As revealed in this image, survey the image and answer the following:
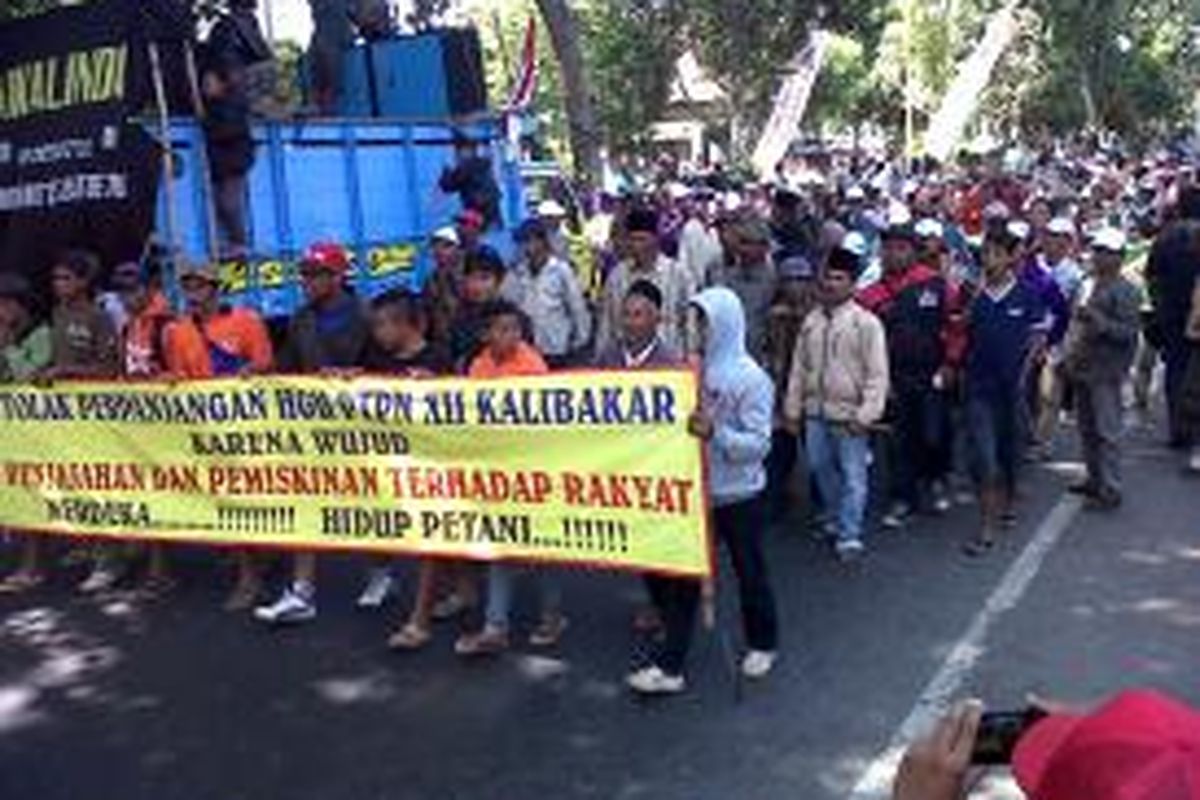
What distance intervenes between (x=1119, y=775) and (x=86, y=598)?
26.2 feet

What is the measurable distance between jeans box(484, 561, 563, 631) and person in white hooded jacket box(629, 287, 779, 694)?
0.79 meters

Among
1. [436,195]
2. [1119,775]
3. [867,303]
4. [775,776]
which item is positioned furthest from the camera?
[436,195]

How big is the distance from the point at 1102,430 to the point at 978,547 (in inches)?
55.4

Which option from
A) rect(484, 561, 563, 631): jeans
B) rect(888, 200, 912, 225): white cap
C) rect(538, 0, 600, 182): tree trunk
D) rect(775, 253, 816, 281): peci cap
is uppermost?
rect(538, 0, 600, 182): tree trunk

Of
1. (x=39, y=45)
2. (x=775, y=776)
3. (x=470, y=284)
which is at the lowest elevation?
(x=775, y=776)

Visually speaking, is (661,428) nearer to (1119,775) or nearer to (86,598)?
(86,598)

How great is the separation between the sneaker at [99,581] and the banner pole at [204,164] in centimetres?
181

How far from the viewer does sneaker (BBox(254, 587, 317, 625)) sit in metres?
8.41

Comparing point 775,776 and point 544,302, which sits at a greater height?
point 544,302

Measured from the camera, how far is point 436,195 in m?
12.8

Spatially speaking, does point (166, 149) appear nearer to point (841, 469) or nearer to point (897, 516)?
point (841, 469)

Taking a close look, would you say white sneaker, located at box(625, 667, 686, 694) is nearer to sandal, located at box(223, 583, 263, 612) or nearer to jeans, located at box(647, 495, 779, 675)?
jeans, located at box(647, 495, 779, 675)

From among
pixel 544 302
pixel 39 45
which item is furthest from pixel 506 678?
pixel 39 45

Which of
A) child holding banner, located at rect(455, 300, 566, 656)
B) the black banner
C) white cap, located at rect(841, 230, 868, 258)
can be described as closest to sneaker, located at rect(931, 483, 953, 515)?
white cap, located at rect(841, 230, 868, 258)
